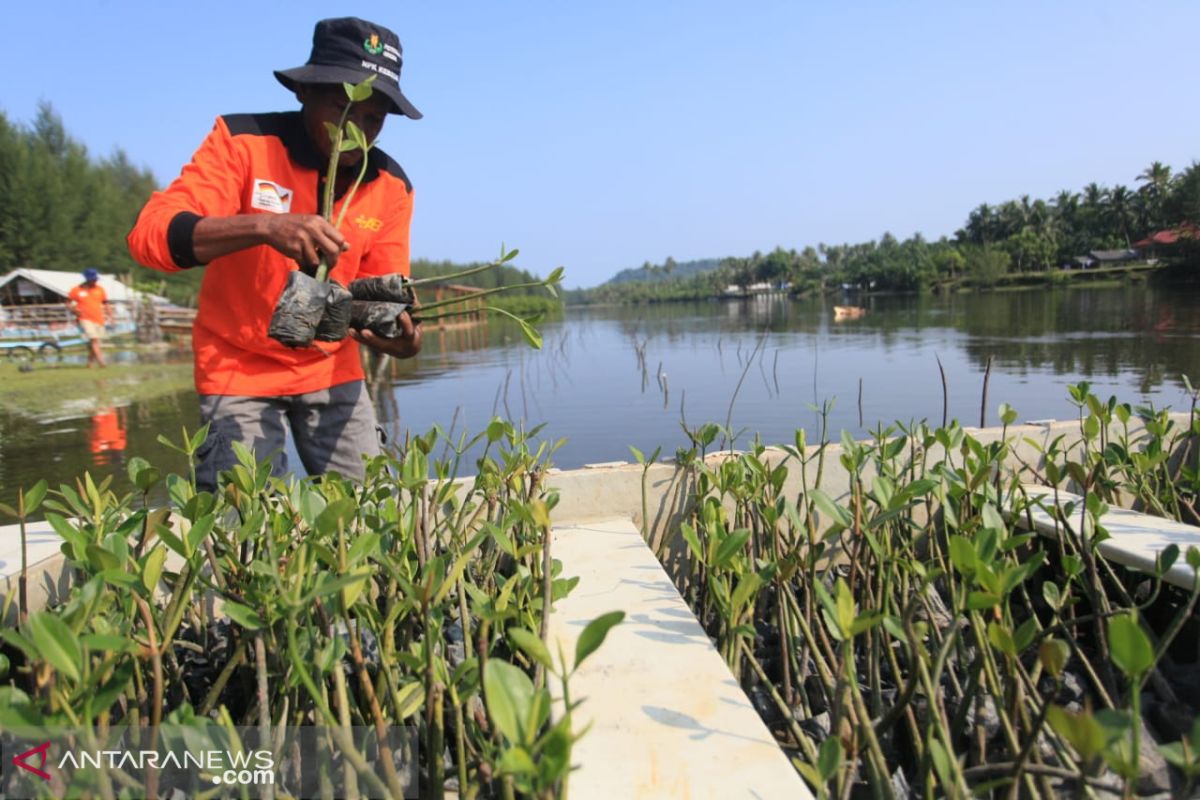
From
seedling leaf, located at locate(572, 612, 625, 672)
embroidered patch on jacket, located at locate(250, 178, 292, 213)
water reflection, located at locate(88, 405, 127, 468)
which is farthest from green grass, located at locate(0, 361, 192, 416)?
seedling leaf, located at locate(572, 612, 625, 672)

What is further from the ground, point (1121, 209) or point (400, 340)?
point (1121, 209)

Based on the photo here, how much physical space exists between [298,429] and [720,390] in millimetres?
Result: 7481

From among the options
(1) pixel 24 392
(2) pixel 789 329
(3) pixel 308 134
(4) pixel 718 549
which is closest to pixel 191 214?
(3) pixel 308 134

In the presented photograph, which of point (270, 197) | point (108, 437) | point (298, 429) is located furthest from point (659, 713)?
point (108, 437)

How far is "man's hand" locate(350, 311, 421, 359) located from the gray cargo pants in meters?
Result: 0.18

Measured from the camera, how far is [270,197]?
80.9 inches

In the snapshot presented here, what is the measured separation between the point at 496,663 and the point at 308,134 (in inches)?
77.1

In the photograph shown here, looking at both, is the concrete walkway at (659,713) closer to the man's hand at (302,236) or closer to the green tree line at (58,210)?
the man's hand at (302,236)

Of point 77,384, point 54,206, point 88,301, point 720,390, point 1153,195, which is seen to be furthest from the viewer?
point 1153,195

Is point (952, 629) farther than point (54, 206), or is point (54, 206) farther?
point (54, 206)

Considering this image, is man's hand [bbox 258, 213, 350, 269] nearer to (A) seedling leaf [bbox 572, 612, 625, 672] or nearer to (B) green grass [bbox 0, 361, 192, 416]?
(A) seedling leaf [bbox 572, 612, 625, 672]

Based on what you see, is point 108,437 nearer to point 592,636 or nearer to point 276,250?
point 276,250

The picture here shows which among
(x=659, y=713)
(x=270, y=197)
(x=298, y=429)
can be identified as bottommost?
(x=659, y=713)

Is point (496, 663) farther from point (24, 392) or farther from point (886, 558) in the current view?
point (24, 392)
